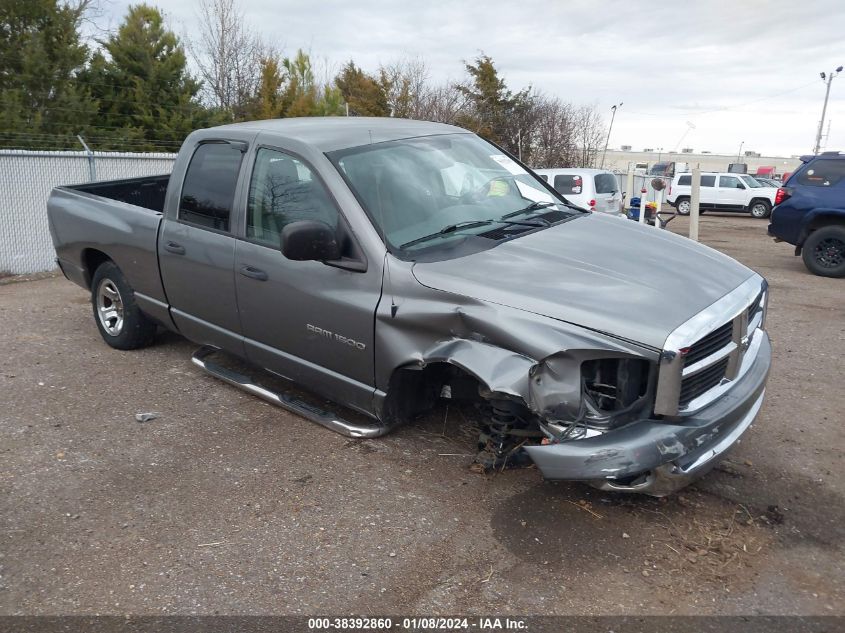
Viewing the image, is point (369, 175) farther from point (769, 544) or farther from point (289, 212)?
point (769, 544)

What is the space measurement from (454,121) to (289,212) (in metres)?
25.7

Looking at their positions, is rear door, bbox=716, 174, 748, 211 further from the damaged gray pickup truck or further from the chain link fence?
the damaged gray pickup truck

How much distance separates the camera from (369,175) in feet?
13.6

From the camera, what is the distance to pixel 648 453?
9.95 feet

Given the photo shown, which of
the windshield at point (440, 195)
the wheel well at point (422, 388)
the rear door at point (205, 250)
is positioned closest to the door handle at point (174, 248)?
the rear door at point (205, 250)

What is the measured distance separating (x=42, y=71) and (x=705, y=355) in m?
17.8

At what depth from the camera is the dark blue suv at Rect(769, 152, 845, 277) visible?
10664 millimetres

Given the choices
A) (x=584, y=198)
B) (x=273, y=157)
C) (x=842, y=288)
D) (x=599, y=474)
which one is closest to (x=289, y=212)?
(x=273, y=157)

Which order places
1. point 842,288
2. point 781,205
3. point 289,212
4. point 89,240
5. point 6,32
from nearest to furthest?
1. point 289,212
2. point 89,240
3. point 842,288
4. point 781,205
5. point 6,32

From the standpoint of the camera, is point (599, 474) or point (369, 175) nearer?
point (599, 474)

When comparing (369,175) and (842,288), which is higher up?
(369,175)

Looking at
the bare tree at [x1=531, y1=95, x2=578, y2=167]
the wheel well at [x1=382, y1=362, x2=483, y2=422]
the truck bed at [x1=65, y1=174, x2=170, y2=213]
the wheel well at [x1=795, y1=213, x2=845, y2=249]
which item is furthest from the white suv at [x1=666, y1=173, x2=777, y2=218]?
the wheel well at [x1=382, y1=362, x2=483, y2=422]

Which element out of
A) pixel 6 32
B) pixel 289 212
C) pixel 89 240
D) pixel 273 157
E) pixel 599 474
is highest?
pixel 6 32

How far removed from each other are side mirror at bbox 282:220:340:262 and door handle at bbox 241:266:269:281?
61cm
